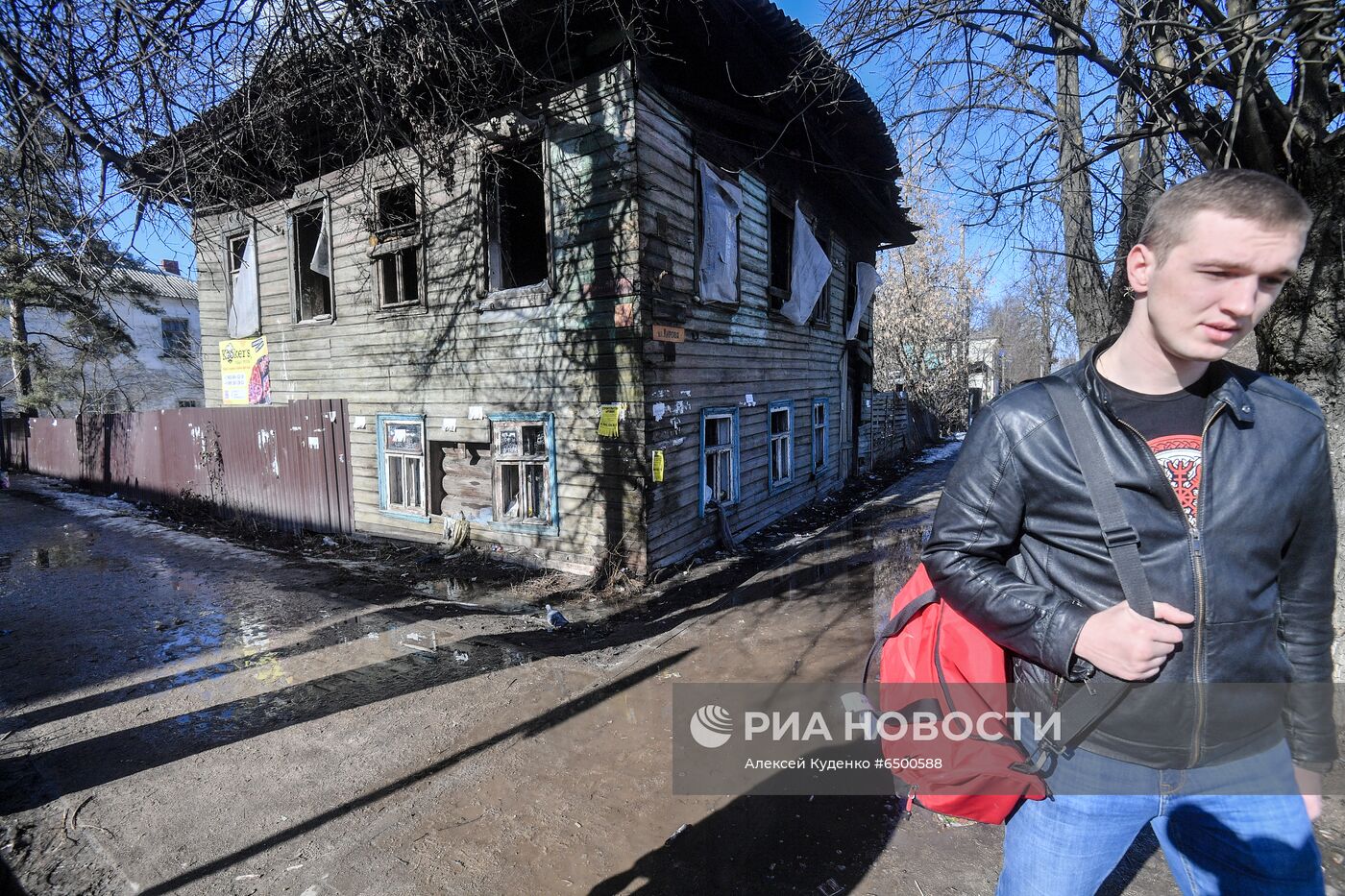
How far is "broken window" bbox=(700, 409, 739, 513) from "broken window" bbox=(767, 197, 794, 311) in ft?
8.31

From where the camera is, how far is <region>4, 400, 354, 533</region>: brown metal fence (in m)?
9.24

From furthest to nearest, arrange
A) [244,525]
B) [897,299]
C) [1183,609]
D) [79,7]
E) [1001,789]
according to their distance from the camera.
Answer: [897,299]
[244,525]
[79,7]
[1001,789]
[1183,609]

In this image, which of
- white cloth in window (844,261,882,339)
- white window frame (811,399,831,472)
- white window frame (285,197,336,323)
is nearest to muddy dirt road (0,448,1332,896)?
white window frame (285,197,336,323)

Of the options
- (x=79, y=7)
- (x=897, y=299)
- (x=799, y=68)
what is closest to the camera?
(x=79, y=7)

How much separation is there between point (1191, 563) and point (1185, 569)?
21mm

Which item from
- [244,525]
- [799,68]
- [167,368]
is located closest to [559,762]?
[799,68]

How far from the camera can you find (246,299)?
10.4 m

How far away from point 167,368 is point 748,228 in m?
37.3

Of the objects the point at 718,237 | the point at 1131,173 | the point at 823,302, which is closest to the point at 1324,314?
the point at 1131,173

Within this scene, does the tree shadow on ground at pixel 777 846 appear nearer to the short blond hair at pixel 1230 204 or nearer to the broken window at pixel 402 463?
the short blond hair at pixel 1230 204

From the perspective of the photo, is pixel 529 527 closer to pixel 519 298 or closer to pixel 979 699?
pixel 519 298

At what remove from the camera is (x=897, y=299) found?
2364 centimetres

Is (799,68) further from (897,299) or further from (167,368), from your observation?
(167,368)

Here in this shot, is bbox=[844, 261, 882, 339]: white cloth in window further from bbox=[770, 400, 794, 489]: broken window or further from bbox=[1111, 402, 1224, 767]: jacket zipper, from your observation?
bbox=[1111, 402, 1224, 767]: jacket zipper
